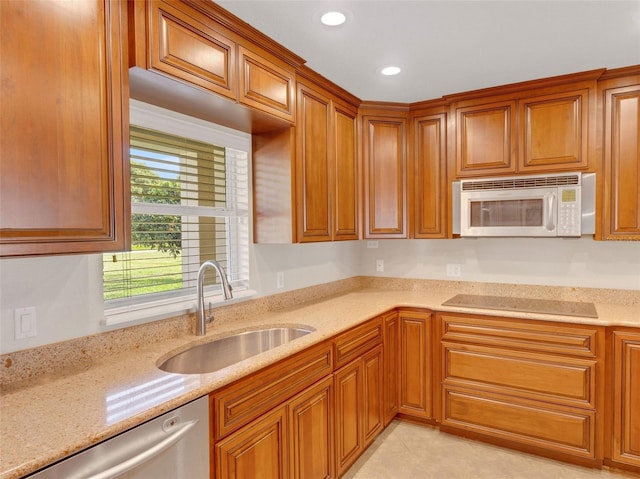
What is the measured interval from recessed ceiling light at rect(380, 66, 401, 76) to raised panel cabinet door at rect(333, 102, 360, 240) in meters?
0.44

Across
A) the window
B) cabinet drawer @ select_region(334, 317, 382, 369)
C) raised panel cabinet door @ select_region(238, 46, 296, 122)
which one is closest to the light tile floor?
cabinet drawer @ select_region(334, 317, 382, 369)

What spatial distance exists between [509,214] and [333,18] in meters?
1.79

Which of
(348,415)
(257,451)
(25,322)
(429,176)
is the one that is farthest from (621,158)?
(25,322)

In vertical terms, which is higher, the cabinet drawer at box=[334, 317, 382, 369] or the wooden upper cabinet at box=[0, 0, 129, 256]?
the wooden upper cabinet at box=[0, 0, 129, 256]

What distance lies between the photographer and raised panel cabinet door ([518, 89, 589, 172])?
2578mm

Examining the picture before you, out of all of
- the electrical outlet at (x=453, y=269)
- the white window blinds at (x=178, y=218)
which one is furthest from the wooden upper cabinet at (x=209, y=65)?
the electrical outlet at (x=453, y=269)

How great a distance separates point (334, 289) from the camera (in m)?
3.31

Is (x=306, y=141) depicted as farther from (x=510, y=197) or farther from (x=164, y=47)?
(x=510, y=197)

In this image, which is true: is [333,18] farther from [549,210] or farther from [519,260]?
[519,260]

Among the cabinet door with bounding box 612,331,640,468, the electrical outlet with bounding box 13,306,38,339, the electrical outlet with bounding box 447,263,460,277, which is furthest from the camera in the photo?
the electrical outlet with bounding box 447,263,460,277

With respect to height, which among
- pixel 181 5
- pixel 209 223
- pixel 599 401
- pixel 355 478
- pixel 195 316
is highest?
pixel 181 5

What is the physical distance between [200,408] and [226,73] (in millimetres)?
1433

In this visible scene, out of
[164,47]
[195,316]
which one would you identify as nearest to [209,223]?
[195,316]

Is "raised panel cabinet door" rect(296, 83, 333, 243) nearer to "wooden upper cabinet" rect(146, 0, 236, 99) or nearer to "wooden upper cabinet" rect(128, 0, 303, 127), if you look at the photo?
"wooden upper cabinet" rect(128, 0, 303, 127)
